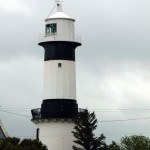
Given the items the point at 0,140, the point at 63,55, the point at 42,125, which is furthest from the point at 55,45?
the point at 0,140

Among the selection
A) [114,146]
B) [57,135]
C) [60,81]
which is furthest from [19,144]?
[114,146]

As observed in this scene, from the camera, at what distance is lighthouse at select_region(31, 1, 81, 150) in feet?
355

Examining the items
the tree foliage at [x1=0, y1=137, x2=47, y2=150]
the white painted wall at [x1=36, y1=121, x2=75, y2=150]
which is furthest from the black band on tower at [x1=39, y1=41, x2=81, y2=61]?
the tree foliage at [x1=0, y1=137, x2=47, y2=150]

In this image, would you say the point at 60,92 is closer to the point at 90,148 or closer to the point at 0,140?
the point at 90,148

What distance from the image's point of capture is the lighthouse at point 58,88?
108 meters

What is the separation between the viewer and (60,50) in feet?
358

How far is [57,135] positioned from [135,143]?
75.5ft

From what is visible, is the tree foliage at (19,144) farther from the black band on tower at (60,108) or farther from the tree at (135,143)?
the tree at (135,143)

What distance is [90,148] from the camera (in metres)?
109

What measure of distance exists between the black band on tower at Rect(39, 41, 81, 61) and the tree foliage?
45.6 ft

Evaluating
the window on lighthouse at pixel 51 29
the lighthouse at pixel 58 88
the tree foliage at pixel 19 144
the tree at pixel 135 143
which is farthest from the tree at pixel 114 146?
the tree foliage at pixel 19 144

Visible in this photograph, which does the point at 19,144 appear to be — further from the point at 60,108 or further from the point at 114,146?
the point at 114,146

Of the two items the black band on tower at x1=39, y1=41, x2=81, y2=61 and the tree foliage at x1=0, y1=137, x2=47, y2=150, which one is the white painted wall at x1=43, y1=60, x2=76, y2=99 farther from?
the tree foliage at x1=0, y1=137, x2=47, y2=150

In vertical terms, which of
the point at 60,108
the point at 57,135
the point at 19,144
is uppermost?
the point at 60,108
